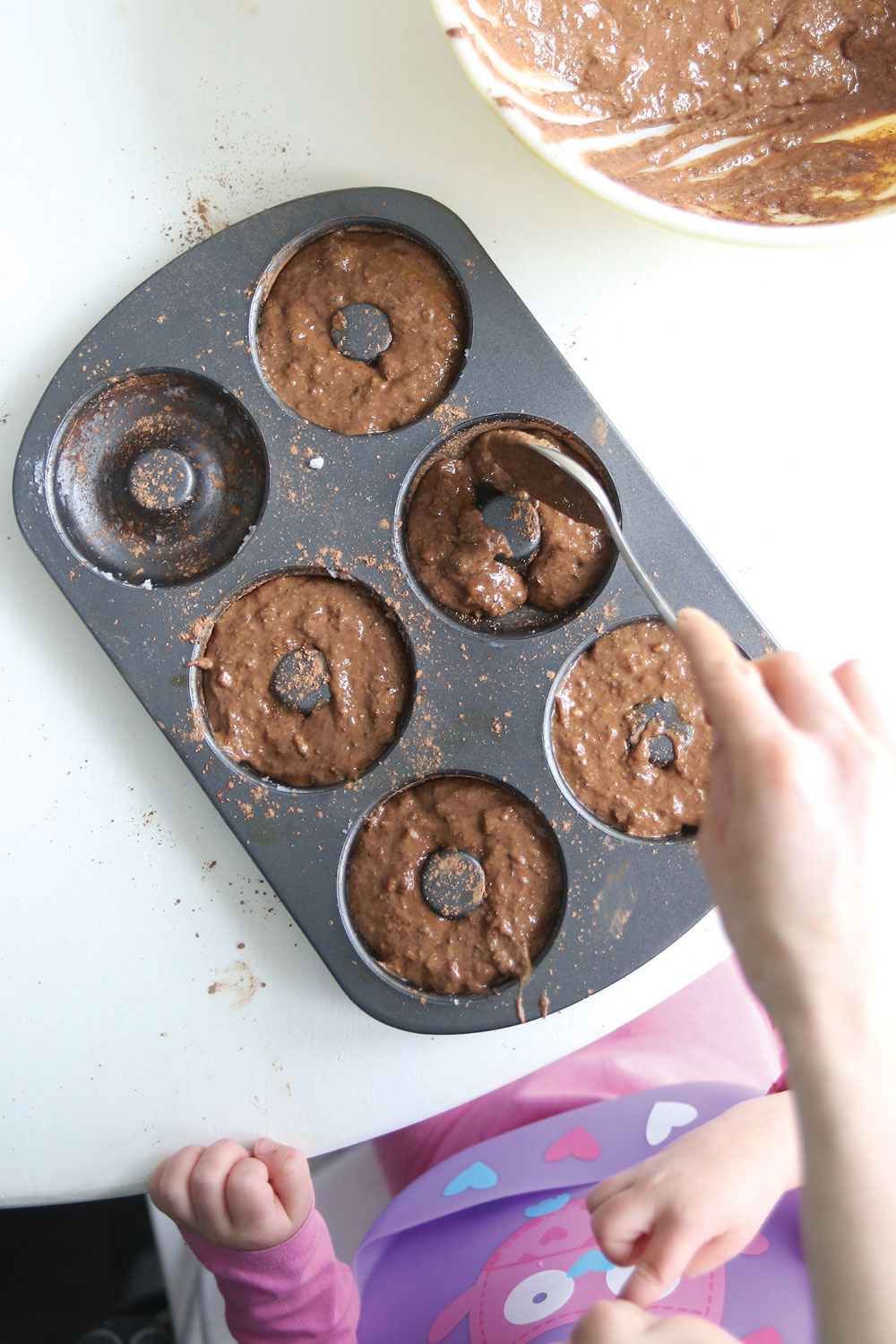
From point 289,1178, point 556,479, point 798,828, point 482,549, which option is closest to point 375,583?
point 482,549

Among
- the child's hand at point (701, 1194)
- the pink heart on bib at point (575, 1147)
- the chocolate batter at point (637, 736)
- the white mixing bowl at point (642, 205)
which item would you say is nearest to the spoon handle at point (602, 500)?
the chocolate batter at point (637, 736)

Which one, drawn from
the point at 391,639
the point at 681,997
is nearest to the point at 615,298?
the point at 391,639

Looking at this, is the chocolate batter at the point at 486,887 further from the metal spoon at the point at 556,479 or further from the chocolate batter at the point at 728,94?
the chocolate batter at the point at 728,94

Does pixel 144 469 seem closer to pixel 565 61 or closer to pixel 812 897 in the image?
pixel 565 61

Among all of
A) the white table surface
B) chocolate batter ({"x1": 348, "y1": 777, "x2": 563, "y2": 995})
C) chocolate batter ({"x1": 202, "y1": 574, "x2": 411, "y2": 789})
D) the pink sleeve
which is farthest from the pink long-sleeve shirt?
chocolate batter ({"x1": 202, "y1": 574, "x2": 411, "y2": 789})

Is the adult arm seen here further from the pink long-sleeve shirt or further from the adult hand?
the pink long-sleeve shirt
